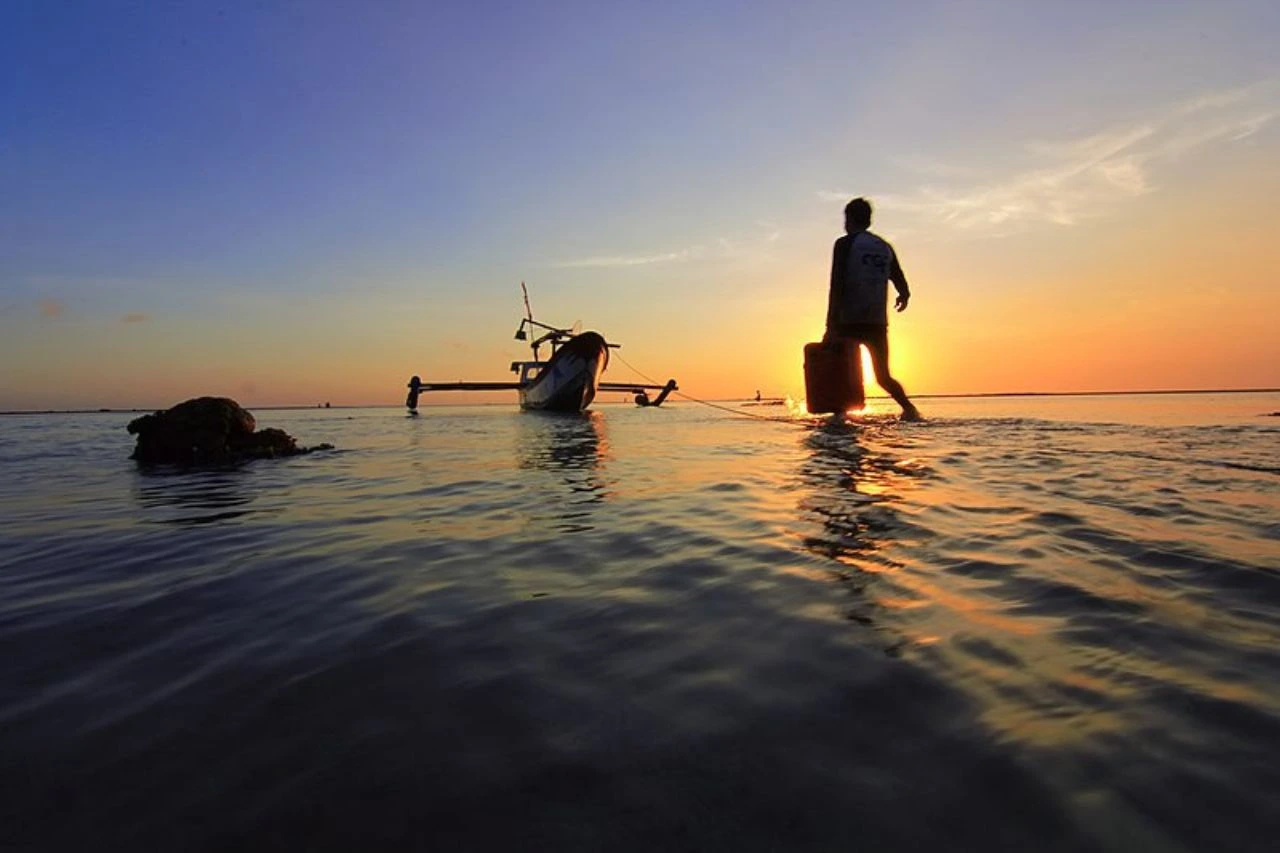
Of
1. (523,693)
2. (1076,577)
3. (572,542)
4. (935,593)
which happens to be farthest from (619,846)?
(572,542)

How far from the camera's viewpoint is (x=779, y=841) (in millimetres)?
1254

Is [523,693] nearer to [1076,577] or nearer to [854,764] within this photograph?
[854,764]

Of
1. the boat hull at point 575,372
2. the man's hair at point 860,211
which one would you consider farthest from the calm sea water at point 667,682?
the boat hull at point 575,372

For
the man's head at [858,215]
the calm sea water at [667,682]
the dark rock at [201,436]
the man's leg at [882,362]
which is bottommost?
the calm sea water at [667,682]

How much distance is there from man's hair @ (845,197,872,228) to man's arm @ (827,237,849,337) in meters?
0.46

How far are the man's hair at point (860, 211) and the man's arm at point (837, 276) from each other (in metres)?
0.46

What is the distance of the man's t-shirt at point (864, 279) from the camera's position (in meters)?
11.8

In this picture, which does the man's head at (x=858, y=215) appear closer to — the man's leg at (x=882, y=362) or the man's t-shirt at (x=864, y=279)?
the man's t-shirt at (x=864, y=279)

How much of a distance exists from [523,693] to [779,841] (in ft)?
3.12

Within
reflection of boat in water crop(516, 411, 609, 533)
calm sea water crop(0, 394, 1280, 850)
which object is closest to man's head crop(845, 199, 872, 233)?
reflection of boat in water crop(516, 411, 609, 533)

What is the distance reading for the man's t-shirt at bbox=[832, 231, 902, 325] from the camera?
38.8 feet

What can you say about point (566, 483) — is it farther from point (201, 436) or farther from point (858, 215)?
point (201, 436)

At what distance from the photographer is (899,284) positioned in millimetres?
12523

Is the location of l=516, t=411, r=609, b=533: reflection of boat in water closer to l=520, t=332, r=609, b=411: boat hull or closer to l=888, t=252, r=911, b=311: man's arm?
l=888, t=252, r=911, b=311: man's arm
